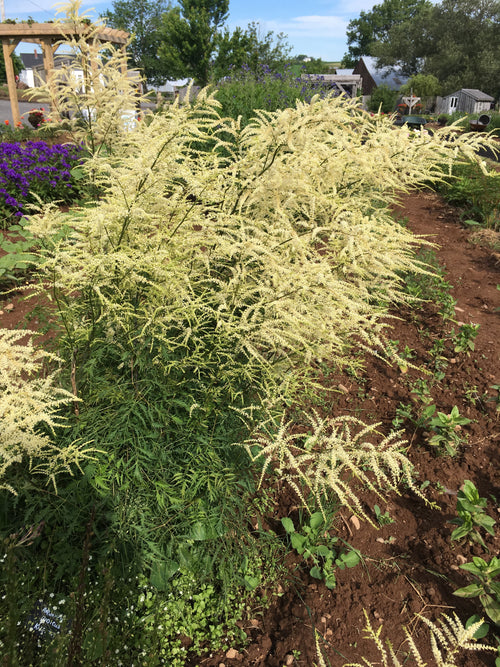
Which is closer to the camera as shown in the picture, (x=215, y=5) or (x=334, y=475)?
(x=334, y=475)

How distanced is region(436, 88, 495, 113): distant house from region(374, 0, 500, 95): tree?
293 inches

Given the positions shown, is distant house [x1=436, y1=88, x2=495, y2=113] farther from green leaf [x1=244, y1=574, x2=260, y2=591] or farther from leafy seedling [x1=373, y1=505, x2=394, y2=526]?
green leaf [x1=244, y1=574, x2=260, y2=591]

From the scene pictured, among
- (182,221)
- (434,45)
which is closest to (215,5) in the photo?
(434,45)

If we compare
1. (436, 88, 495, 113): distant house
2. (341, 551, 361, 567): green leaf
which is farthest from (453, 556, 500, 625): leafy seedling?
(436, 88, 495, 113): distant house

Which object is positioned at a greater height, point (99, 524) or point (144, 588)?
point (99, 524)

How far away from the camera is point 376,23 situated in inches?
3844

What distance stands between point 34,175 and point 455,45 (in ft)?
213

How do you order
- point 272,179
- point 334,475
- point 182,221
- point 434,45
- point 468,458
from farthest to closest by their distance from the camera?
point 434,45
point 468,458
point 182,221
point 272,179
point 334,475

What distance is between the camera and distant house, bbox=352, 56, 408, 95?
62.1 metres

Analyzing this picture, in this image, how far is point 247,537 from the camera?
263 cm

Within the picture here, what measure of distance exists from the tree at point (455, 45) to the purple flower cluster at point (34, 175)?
191 feet

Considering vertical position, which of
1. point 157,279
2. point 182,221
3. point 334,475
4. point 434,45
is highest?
point 434,45

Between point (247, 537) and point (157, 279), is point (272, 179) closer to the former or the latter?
point (157, 279)

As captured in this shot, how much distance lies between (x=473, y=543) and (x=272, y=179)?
8.67 feet
